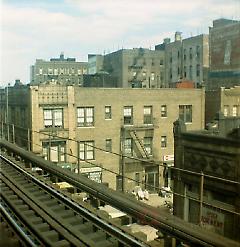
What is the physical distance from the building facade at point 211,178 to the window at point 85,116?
49.2 ft

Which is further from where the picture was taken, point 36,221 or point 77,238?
point 36,221

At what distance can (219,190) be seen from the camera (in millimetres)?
14156

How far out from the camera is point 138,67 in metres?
69.7

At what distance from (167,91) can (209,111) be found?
650cm

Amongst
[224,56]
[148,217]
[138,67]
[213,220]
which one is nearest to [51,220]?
[148,217]

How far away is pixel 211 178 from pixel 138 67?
187 feet

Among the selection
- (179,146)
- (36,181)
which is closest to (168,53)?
(179,146)

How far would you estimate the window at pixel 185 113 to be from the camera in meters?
35.7

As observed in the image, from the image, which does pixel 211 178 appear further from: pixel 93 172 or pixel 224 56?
pixel 224 56

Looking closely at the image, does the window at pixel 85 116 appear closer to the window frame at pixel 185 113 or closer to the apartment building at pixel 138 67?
the window frame at pixel 185 113

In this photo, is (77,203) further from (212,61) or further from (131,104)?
(212,61)

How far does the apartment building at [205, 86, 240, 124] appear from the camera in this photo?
3688 cm

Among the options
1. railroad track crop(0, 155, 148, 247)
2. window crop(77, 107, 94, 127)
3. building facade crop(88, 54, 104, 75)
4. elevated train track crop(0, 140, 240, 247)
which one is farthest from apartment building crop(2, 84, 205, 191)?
building facade crop(88, 54, 104, 75)

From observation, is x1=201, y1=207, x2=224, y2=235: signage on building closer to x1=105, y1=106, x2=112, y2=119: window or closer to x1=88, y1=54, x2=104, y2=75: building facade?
x1=105, y1=106, x2=112, y2=119: window
